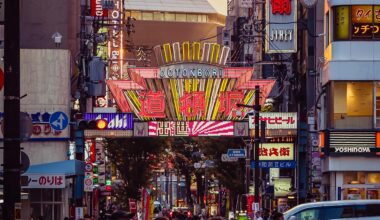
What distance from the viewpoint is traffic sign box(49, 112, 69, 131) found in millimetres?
34281

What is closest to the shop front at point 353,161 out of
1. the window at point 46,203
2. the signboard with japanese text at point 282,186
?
the window at point 46,203

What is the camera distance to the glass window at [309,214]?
25.0 meters

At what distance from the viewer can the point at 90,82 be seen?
62812 mm

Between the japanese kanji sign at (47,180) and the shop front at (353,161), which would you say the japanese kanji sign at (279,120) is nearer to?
the shop front at (353,161)

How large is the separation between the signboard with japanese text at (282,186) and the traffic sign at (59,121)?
122ft

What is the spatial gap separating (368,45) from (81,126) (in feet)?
76.1

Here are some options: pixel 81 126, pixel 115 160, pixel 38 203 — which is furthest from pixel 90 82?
pixel 81 126

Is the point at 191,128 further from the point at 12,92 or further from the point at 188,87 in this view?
the point at 12,92

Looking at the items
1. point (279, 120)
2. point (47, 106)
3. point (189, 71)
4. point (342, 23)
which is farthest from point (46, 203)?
point (342, 23)

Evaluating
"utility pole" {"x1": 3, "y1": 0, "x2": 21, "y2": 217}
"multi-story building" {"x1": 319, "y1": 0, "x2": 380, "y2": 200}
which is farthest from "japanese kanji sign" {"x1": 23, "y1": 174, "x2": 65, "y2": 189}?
"utility pole" {"x1": 3, "y1": 0, "x2": 21, "y2": 217}

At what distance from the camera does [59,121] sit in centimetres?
3503

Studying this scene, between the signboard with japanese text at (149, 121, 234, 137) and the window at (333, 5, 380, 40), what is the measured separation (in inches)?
290

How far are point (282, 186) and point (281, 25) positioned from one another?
48.8 ft

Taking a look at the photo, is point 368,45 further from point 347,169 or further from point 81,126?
point 81,126
